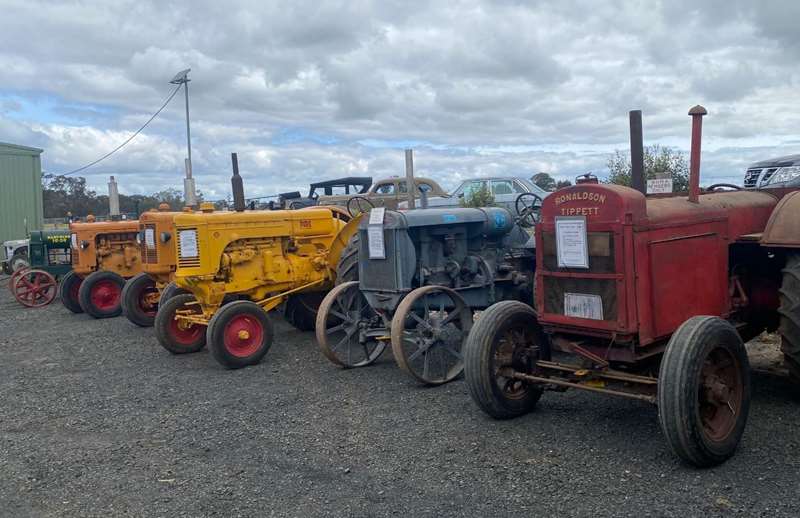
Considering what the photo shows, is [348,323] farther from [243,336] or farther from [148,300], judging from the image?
[148,300]

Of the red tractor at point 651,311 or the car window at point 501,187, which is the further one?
the car window at point 501,187

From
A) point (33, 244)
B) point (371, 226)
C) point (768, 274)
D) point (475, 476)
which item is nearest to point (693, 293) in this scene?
point (768, 274)

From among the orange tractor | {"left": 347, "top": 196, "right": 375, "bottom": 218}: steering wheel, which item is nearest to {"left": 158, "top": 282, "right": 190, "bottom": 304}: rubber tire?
{"left": 347, "top": 196, "right": 375, "bottom": 218}: steering wheel

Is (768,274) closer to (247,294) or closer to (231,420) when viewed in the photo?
(231,420)

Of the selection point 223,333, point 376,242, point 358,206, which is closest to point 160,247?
point 223,333

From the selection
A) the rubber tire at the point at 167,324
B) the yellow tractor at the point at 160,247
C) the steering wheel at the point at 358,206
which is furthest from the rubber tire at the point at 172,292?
the steering wheel at the point at 358,206

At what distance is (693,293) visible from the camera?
4355 mm

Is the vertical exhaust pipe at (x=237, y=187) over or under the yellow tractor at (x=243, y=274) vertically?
over

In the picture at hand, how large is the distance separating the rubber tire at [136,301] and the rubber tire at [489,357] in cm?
624

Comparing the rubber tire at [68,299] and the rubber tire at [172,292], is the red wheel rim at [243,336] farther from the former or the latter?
the rubber tire at [68,299]

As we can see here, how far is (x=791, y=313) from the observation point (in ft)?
14.2

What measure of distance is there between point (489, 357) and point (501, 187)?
424 inches

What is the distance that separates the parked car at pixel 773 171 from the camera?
7844 millimetres

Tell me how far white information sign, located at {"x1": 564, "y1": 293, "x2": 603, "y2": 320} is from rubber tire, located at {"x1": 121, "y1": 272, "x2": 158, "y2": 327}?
6651 millimetres
